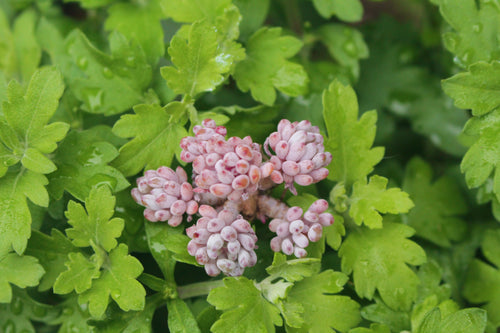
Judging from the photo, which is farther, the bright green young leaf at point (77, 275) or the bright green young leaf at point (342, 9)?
the bright green young leaf at point (342, 9)

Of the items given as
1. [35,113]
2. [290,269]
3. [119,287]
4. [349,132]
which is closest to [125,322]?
[119,287]

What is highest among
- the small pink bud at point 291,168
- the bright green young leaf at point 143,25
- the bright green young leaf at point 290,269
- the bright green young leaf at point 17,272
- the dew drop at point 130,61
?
the bright green young leaf at point 143,25

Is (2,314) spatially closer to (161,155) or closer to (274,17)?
(161,155)

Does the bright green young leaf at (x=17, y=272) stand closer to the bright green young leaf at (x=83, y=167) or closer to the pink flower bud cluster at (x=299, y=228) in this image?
the bright green young leaf at (x=83, y=167)

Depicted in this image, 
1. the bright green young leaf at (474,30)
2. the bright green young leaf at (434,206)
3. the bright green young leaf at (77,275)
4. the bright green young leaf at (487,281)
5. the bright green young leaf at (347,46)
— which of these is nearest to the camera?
the bright green young leaf at (77,275)

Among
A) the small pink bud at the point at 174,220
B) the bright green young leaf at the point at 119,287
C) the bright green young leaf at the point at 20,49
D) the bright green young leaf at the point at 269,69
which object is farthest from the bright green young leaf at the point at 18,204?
the bright green young leaf at the point at 269,69

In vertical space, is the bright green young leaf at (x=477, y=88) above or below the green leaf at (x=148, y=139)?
above
